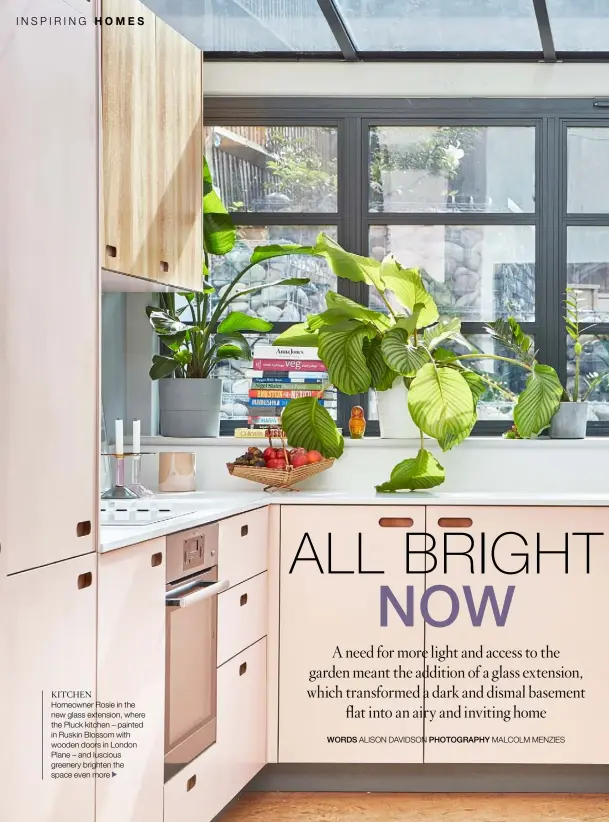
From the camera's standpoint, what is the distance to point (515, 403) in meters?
4.00

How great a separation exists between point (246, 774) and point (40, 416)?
66.8 inches

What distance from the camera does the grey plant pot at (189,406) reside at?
154 inches

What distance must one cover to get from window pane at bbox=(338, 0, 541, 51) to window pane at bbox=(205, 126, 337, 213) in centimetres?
44

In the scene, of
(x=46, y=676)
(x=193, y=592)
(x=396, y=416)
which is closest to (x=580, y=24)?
(x=396, y=416)

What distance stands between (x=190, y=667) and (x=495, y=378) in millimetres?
1950

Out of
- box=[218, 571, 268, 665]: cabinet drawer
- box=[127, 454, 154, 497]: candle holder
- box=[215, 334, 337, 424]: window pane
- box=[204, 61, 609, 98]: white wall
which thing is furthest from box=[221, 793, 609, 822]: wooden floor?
box=[204, 61, 609, 98]: white wall

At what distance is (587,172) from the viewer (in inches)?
163

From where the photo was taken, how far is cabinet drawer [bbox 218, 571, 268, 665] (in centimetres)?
294

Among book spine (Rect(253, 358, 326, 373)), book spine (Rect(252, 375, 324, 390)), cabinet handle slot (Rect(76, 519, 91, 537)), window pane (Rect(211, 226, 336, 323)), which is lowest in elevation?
cabinet handle slot (Rect(76, 519, 91, 537))

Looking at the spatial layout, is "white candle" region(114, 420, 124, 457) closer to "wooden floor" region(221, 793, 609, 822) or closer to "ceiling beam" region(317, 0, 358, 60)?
"wooden floor" region(221, 793, 609, 822)

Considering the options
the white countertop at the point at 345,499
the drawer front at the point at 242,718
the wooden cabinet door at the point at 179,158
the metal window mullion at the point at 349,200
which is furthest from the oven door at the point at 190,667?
the metal window mullion at the point at 349,200

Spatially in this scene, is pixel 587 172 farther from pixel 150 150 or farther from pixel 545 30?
pixel 150 150

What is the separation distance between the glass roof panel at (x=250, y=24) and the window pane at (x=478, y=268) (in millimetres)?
833

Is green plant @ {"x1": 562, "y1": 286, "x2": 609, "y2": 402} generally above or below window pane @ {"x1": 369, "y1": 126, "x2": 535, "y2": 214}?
below
